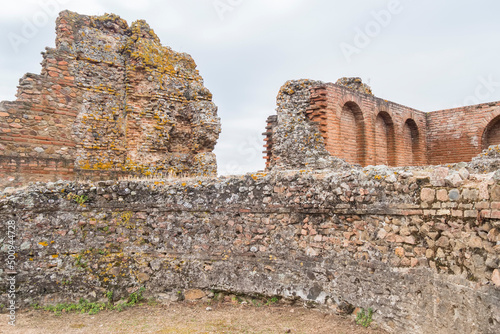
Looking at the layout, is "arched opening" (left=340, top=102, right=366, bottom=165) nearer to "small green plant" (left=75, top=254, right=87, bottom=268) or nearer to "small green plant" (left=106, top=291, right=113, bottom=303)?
"small green plant" (left=106, top=291, right=113, bottom=303)

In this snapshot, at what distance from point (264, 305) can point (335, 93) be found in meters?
7.60

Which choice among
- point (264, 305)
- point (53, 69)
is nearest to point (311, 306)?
point (264, 305)

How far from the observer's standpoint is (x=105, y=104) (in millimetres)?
11359

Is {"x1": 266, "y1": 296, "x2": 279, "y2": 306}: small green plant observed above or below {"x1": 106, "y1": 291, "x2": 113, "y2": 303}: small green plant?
above

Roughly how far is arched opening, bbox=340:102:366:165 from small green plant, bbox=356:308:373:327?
24.1ft

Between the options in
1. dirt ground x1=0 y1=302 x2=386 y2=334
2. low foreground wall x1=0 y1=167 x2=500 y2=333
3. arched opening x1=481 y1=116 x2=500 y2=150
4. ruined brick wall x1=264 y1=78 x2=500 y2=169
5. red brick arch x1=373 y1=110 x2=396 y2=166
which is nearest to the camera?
low foreground wall x1=0 y1=167 x2=500 y2=333

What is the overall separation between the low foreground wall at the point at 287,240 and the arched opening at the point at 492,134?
41.6 feet

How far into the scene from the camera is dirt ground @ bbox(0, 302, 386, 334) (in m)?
5.21

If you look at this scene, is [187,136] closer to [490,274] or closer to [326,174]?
[326,174]

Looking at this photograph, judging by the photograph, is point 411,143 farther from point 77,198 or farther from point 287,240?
point 77,198

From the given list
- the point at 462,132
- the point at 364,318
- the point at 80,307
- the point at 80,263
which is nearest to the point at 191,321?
the point at 80,307

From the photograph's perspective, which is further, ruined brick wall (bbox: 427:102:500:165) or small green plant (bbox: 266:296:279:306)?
ruined brick wall (bbox: 427:102:500:165)

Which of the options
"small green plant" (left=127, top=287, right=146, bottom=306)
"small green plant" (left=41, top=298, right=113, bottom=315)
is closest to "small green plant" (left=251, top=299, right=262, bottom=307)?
"small green plant" (left=127, top=287, right=146, bottom=306)

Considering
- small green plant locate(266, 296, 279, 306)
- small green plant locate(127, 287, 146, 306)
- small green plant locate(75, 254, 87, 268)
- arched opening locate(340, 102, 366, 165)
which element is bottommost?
small green plant locate(127, 287, 146, 306)
